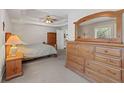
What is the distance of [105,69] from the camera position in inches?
83.2

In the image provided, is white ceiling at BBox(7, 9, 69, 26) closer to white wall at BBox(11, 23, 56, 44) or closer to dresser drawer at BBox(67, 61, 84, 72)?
white wall at BBox(11, 23, 56, 44)

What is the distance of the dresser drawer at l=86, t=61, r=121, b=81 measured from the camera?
187 cm

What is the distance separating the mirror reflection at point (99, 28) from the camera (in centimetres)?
221

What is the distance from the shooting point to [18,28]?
14.0ft

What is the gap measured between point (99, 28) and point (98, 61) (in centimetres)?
76

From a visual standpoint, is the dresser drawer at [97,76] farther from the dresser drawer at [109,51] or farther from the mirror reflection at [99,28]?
the mirror reflection at [99,28]

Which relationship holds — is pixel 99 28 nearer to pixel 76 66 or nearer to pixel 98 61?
pixel 98 61

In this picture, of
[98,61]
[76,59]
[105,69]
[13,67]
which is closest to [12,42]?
[13,67]

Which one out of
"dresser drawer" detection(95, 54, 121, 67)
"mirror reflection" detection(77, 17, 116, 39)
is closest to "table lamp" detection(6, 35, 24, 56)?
"mirror reflection" detection(77, 17, 116, 39)

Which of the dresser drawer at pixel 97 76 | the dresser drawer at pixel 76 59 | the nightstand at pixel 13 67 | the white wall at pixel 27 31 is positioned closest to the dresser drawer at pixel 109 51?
the dresser drawer at pixel 97 76

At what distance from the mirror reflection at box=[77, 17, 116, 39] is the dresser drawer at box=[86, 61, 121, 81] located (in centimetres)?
58
